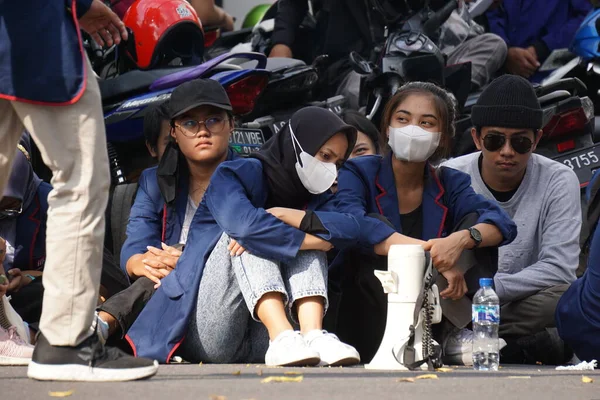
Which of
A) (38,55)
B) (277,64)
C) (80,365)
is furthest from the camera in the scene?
(277,64)

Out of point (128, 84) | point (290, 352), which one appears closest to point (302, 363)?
point (290, 352)

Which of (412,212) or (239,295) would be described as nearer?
(239,295)

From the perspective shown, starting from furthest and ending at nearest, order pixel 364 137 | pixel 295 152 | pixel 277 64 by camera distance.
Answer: pixel 277 64, pixel 364 137, pixel 295 152

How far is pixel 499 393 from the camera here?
12.3 ft

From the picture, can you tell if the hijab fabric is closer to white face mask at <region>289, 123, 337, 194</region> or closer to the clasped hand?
white face mask at <region>289, 123, 337, 194</region>

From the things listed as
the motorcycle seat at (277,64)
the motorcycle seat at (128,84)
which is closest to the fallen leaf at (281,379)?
the motorcycle seat at (128,84)

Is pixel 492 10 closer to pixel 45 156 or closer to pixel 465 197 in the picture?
pixel 465 197

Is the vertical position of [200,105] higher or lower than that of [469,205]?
higher

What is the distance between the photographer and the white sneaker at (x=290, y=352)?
4.57 meters

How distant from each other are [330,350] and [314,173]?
969mm

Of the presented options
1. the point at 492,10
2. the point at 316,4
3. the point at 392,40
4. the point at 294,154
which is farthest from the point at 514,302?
the point at 492,10

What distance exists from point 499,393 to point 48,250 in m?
1.45

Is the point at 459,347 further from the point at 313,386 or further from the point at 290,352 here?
the point at 313,386

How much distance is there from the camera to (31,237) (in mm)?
5652
